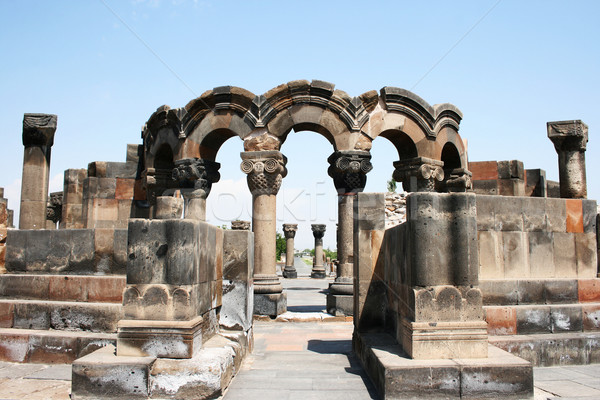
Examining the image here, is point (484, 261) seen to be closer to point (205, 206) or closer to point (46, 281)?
point (46, 281)

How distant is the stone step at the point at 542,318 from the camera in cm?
483

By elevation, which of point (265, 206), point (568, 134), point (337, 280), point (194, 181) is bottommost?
point (337, 280)

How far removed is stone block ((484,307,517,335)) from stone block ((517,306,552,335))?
0.07 m

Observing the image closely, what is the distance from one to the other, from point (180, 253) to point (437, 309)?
202cm

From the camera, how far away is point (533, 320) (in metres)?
4.90

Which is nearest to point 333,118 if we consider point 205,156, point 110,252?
point 205,156

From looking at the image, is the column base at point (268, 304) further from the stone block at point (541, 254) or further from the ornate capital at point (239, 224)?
the stone block at point (541, 254)

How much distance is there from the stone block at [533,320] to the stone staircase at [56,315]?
161 inches

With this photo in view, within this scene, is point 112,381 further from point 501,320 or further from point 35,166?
point 35,166

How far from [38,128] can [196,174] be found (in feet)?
9.60

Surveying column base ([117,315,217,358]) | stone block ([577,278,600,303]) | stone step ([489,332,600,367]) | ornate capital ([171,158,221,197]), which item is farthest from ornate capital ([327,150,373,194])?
column base ([117,315,217,358])

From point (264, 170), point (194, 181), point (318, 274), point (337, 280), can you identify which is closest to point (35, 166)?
point (194, 181)

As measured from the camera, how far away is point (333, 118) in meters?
9.28

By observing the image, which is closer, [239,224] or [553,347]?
[553,347]
